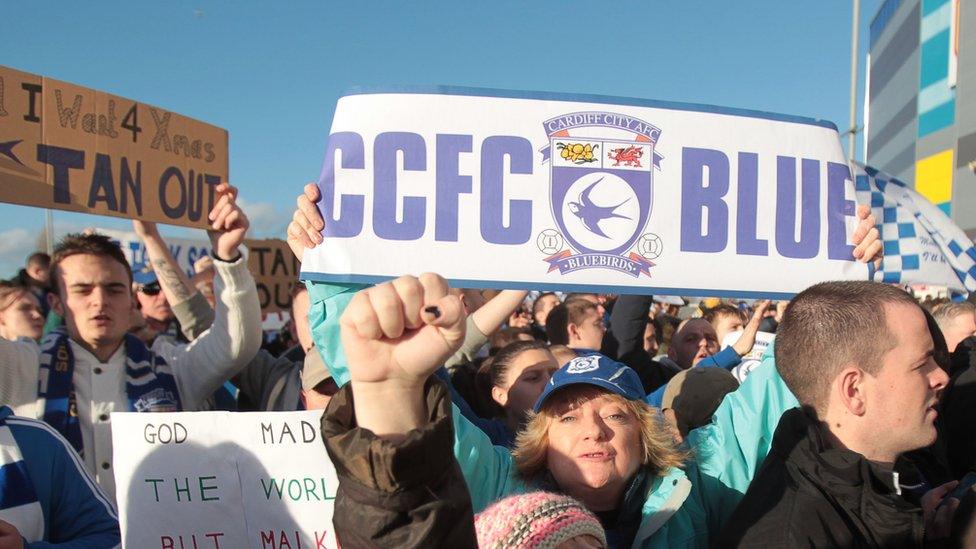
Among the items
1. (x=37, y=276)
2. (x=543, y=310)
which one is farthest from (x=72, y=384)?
(x=543, y=310)

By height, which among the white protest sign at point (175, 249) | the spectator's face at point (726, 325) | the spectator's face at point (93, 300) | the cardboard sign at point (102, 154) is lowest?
the spectator's face at point (726, 325)

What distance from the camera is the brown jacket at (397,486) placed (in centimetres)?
117

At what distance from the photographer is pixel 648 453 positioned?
2.26 metres

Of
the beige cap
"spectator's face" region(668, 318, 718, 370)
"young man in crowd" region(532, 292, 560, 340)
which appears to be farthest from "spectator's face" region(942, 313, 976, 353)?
"young man in crowd" region(532, 292, 560, 340)

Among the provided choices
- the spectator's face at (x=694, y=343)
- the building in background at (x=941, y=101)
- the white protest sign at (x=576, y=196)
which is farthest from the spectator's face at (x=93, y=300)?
the building in background at (x=941, y=101)

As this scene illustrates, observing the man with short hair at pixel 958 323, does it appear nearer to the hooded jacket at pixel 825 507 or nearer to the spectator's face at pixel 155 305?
the hooded jacket at pixel 825 507

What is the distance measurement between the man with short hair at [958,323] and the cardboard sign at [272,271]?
18.6 ft

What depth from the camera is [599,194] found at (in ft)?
8.34

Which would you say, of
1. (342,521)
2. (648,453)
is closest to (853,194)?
(648,453)

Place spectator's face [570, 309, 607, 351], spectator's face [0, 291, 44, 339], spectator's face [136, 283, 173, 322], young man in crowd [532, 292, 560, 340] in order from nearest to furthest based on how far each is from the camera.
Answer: spectator's face [0, 291, 44, 339] < spectator's face [570, 309, 607, 351] < spectator's face [136, 283, 173, 322] < young man in crowd [532, 292, 560, 340]

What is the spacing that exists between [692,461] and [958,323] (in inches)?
115

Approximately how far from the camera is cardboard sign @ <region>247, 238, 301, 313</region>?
7.69m

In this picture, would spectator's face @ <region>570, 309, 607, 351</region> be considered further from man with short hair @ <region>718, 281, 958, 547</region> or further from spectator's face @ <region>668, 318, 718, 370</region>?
man with short hair @ <region>718, 281, 958, 547</region>

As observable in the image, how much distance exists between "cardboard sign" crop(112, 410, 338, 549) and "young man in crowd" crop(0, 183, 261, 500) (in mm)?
569
